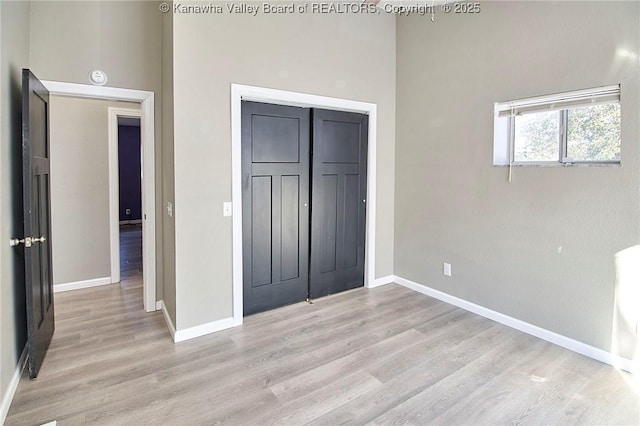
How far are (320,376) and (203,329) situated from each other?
119 centimetres

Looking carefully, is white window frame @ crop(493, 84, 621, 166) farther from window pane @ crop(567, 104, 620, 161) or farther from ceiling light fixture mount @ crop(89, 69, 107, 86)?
ceiling light fixture mount @ crop(89, 69, 107, 86)

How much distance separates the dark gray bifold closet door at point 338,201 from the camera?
3.79 m

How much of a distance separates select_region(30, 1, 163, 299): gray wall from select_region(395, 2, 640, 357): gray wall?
105 inches

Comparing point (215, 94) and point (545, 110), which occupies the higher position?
point (215, 94)

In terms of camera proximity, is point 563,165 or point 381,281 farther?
point 381,281

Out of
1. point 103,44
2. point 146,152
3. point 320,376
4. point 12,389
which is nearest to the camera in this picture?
point 12,389

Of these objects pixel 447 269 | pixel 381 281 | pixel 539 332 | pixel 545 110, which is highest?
pixel 545 110

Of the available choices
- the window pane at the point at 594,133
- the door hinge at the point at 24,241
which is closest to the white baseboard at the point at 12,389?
the door hinge at the point at 24,241

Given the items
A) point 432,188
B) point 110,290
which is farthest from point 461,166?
point 110,290

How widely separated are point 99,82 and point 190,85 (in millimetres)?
977

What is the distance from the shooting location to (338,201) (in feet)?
13.0

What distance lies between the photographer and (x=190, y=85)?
9.44 feet

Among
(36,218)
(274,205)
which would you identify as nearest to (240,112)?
(274,205)

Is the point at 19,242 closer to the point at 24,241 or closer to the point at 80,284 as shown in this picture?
the point at 24,241
